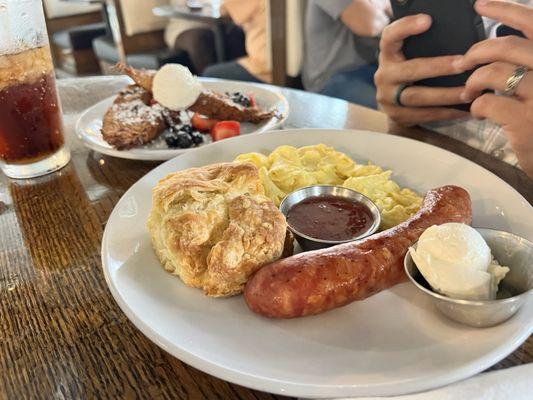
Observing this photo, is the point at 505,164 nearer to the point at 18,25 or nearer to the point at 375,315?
the point at 375,315

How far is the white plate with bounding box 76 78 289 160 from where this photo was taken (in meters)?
2.08

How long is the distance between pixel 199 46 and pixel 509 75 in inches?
247

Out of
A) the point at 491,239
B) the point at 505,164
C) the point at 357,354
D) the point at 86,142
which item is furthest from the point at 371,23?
the point at 357,354

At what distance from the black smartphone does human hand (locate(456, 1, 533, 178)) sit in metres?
0.12

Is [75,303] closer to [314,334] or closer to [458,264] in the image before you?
[314,334]

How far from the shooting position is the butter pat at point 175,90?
8.18ft

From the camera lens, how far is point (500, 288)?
1.24 meters

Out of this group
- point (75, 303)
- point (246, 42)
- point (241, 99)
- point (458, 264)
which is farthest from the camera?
point (246, 42)

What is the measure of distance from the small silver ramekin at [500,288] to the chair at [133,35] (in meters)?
7.08

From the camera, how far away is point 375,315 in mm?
1277

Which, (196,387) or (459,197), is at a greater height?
(459,197)

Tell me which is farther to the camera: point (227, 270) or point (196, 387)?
point (227, 270)

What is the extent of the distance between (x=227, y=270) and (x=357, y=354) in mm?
391

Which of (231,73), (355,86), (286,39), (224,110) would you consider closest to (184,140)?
(224,110)
